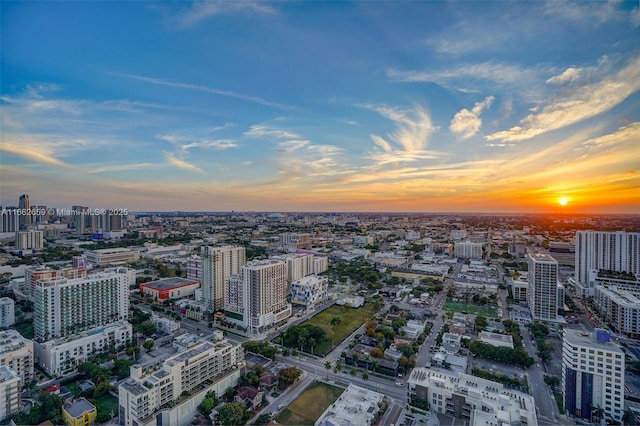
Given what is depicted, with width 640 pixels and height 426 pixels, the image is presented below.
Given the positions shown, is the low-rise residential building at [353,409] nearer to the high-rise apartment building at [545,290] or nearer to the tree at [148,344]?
the tree at [148,344]

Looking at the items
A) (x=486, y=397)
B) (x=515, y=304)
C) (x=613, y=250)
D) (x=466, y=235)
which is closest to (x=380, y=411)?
(x=486, y=397)

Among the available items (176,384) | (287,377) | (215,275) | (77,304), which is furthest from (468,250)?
(77,304)

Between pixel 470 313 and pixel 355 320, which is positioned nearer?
pixel 355 320

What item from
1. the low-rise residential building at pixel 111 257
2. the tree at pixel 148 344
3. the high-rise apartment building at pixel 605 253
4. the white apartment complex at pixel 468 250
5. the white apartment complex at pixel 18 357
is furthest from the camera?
the white apartment complex at pixel 468 250

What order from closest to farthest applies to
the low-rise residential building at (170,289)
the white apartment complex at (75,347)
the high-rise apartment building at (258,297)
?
the white apartment complex at (75,347)
the high-rise apartment building at (258,297)
the low-rise residential building at (170,289)

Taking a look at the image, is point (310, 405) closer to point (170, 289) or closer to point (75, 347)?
point (75, 347)

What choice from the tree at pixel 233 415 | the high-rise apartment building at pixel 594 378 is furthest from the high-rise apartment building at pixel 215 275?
the high-rise apartment building at pixel 594 378

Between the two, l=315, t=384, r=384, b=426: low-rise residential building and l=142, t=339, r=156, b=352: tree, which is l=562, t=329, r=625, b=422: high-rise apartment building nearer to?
l=315, t=384, r=384, b=426: low-rise residential building

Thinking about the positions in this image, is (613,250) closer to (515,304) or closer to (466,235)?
(515,304)
